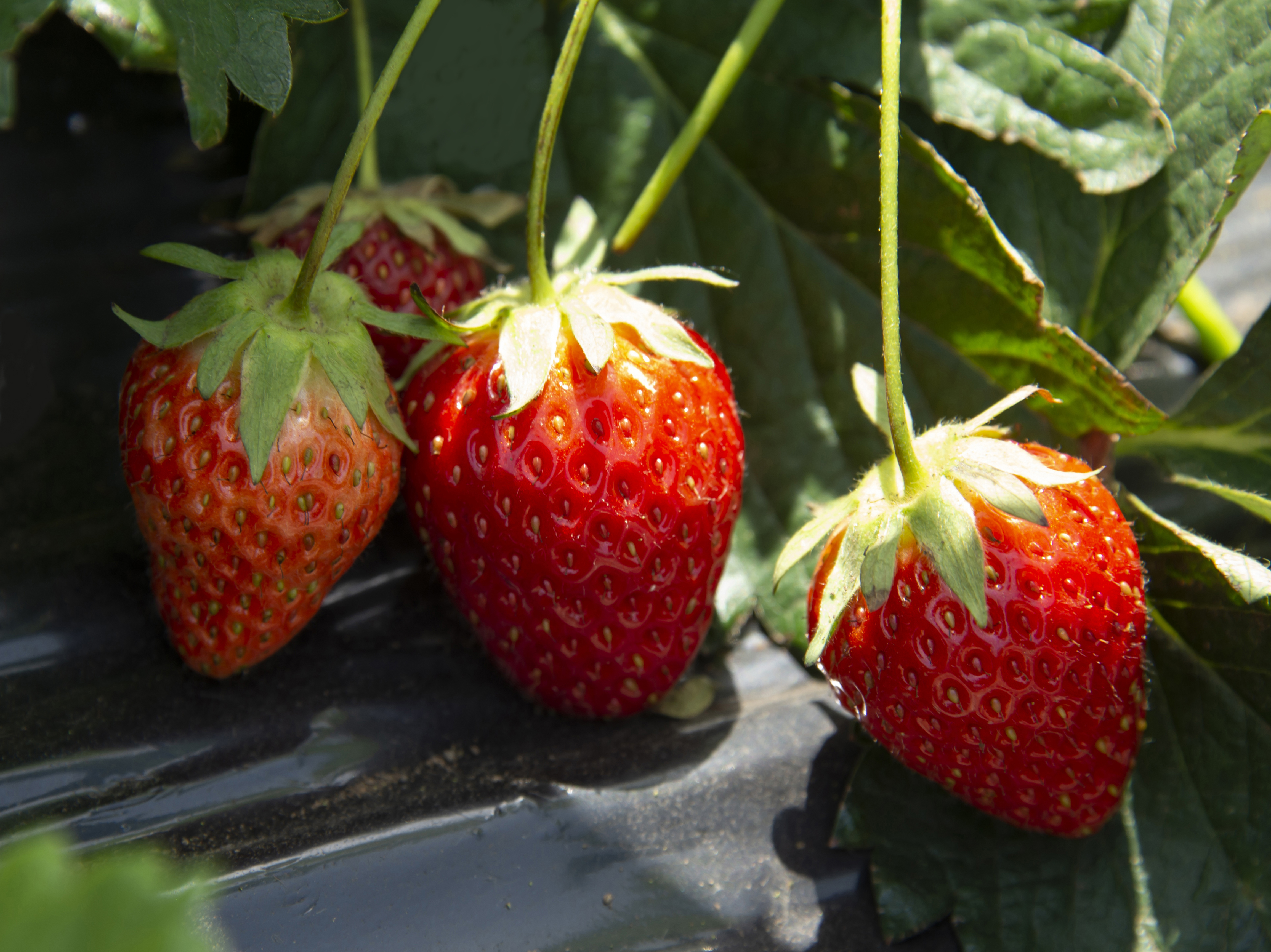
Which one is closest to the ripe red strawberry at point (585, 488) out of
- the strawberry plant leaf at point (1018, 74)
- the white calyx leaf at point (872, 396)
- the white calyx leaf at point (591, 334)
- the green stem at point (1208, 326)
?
A: the white calyx leaf at point (591, 334)

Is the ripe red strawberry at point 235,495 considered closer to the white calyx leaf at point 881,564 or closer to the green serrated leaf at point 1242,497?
the white calyx leaf at point 881,564

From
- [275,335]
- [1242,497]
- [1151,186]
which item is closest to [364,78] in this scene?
[275,335]

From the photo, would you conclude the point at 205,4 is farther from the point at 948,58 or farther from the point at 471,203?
the point at 948,58

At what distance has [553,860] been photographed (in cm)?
73

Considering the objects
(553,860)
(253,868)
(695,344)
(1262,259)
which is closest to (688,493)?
(695,344)

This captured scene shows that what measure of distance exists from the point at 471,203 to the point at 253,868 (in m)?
0.59

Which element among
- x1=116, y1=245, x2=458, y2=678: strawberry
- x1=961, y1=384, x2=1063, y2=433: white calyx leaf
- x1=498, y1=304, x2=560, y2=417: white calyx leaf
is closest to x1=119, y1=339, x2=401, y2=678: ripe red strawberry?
x1=116, y1=245, x2=458, y2=678: strawberry

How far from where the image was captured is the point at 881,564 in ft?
2.19

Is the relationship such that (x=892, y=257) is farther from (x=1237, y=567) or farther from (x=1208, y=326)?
(x=1208, y=326)

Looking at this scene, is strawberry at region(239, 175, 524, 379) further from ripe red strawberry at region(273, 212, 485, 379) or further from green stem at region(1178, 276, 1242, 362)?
green stem at region(1178, 276, 1242, 362)

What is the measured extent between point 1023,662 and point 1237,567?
18 centimetres

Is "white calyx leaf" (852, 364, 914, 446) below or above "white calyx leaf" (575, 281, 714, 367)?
below

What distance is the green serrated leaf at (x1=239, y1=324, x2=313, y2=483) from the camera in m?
0.67

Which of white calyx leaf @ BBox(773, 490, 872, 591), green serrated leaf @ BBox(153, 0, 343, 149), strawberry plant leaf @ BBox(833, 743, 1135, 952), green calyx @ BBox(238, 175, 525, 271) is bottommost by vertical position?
strawberry plant leaf @ BBox(833, 743, 1135, 952)
